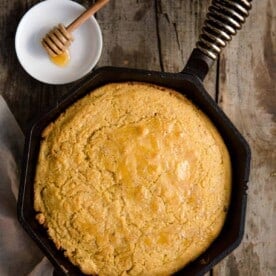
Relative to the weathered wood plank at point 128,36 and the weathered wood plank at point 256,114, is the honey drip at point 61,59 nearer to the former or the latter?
the weathered wood plank at point 128,36

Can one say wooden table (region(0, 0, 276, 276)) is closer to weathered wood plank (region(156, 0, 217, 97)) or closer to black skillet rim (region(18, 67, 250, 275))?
weathered wood plank (region(156, 0, 217, 97))

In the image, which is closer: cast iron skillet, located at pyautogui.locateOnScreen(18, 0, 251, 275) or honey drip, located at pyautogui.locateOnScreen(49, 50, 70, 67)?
cast iron skillet, located at pyautogui.locateOnScreen(18, 0, 251, 275)

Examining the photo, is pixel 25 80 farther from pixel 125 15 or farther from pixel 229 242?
pixel 229 242

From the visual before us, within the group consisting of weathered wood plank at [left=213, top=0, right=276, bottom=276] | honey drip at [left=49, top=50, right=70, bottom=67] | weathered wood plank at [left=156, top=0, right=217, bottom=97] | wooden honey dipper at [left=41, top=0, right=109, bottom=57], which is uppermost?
wooden honey dipper at [left=41, top=0, right=109, bottom=57]

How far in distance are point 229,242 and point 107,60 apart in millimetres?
670

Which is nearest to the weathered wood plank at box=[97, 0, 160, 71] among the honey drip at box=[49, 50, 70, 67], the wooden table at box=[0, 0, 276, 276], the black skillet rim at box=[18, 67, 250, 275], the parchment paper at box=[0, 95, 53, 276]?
the wooden table at box=[0, 0, 276, 276]

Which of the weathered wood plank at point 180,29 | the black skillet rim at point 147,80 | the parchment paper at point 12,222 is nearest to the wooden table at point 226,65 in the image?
the weathered wood plank at point 180,29

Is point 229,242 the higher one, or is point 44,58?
point 44,58

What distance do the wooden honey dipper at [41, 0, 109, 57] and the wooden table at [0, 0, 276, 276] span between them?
0.12 meters

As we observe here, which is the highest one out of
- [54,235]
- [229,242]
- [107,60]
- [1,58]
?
[1,58]

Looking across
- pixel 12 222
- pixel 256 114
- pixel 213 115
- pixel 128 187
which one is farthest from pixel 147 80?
pixel 12 222

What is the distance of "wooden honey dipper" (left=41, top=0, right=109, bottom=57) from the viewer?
67.7 inches

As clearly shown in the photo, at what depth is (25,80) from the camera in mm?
1824

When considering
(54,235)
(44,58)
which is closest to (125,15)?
(44,58)
